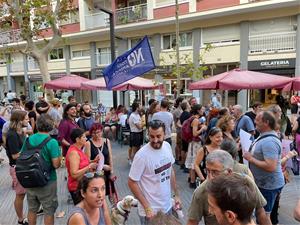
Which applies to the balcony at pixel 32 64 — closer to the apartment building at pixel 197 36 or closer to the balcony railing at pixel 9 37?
the balcony railing at pixel 9 37

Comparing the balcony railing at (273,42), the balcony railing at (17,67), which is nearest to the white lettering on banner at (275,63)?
the balcony railing at (273,42)

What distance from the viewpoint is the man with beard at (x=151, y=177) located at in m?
2.94

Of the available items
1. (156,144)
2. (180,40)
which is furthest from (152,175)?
(180,40)

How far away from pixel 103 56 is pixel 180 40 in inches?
277

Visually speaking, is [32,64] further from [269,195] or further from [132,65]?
[269,195]

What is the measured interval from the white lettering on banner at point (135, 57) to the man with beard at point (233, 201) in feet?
15.5

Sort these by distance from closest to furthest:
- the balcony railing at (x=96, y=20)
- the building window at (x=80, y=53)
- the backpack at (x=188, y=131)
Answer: the backpack at (x=188, y=131), the balcony railing at (x=96, y=20), the building window at (x=80, y=53)

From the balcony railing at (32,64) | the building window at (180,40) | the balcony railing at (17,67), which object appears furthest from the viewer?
the balcony railing at (17,67)

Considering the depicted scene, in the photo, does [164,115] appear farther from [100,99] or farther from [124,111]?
[100,99]

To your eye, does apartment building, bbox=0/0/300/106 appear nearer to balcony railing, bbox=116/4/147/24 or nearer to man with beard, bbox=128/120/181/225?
balcony railing, bbox=116/4/147/24

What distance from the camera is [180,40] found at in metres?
20.2

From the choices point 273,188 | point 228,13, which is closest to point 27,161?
point 273,188

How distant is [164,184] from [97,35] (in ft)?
71.7

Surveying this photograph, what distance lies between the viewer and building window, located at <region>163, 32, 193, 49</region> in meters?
19.7
